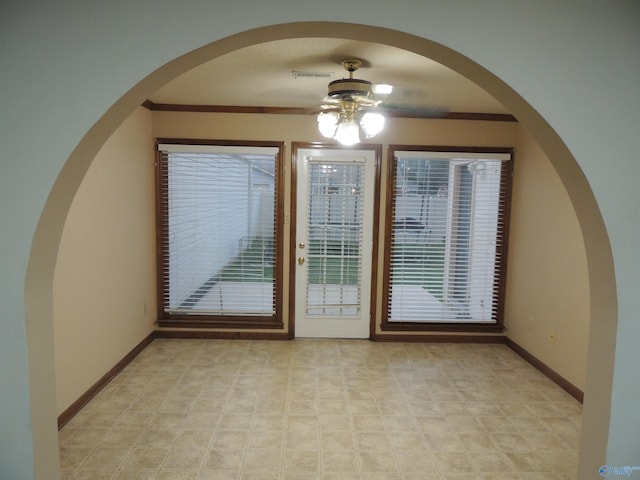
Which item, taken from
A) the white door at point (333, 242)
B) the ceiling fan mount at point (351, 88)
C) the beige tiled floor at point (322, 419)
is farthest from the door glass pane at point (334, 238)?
the ceiling fan mount at point (351, 88)

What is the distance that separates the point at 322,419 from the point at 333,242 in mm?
2034

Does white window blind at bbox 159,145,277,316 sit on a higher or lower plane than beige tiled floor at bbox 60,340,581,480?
higher

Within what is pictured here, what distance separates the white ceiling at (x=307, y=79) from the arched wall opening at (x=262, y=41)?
1.18m

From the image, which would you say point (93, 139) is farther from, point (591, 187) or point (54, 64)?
point (591, 187)

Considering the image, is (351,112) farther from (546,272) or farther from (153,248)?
(153,248)

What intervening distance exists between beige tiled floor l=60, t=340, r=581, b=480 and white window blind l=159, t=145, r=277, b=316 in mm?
548

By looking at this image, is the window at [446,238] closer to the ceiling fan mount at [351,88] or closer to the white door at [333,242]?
the white door at [333,242]

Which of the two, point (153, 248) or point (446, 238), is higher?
point (446, 238)

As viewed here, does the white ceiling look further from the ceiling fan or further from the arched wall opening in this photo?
the arched wall opening

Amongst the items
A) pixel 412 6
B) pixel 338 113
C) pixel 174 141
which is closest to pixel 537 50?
pixel 412 6

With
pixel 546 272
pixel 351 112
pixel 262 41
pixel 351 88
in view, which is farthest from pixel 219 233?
pixel 262 41

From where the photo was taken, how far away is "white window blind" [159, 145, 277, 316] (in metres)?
4.59

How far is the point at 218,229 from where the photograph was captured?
465 centimetres

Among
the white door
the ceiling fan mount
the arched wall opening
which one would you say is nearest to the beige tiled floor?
the white door
